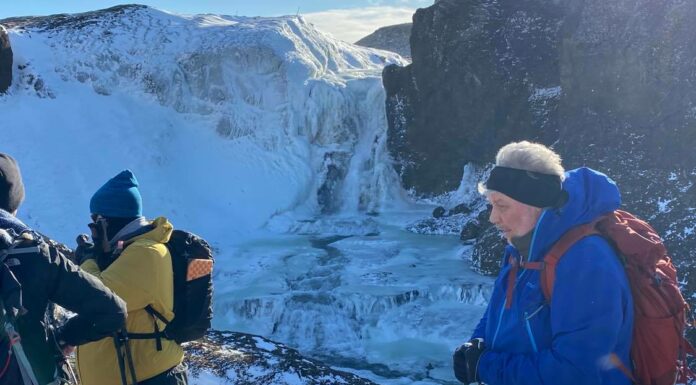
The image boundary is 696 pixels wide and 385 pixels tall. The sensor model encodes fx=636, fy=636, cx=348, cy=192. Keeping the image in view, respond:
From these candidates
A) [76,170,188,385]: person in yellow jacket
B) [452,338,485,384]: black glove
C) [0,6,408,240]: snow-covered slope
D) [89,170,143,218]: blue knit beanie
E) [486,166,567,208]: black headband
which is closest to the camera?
[486,166,567,208]: black headband

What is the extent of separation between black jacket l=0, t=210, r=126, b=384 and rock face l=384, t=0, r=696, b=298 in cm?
991

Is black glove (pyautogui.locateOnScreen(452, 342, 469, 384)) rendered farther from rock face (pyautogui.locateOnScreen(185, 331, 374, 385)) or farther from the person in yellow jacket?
rock face (pyautogui.locateOnScreen(185, 331, 374, 385))

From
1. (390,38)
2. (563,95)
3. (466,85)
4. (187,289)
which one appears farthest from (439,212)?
A: (390,38)

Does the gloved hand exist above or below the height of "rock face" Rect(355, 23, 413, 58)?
below

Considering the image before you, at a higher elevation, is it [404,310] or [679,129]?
[679,129]

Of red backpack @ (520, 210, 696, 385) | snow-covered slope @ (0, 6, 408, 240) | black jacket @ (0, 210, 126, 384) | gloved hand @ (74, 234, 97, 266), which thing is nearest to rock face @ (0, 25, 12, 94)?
snow-covered slope @ (0, 6, 408, 240)

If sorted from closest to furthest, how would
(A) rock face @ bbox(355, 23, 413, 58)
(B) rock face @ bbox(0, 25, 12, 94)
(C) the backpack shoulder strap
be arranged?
(C) the backpack shoulder strap → (B) rock face @ bbox(0, 25, 12, 94) → (A) rock face @ bbox(355, 23, 413, 58)

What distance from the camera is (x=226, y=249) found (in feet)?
54.4

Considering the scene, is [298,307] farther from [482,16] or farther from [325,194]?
[482,16]

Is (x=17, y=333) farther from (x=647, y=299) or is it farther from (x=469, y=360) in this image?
(x=647, y=299)

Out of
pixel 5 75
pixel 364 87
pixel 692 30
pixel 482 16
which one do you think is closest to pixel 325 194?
pixel 364 87

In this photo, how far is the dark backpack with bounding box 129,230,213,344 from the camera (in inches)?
131

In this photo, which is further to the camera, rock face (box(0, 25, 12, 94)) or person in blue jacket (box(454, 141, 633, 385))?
rock face (box(0, 25, 12, 94))

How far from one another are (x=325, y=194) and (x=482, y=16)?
731cm
